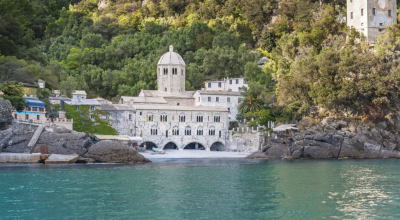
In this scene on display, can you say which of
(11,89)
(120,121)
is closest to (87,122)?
(120,121)

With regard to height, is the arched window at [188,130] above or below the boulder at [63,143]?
above

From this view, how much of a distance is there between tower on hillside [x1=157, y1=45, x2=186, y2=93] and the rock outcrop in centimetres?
2472

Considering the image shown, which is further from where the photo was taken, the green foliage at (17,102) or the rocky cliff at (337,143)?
the rocky cliff at (337,143)

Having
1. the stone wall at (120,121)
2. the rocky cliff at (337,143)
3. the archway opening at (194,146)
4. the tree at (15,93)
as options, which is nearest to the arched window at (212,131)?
the archway opening at (194,146)

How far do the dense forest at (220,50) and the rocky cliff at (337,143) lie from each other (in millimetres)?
2199

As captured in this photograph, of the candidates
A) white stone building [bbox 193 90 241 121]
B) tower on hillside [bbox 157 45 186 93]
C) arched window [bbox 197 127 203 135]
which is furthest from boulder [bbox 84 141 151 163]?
tower on hillside [bbox 157 45 186 93]

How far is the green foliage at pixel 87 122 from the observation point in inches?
2493

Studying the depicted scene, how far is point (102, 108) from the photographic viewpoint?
2601 inches

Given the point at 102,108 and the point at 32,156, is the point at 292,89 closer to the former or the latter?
the point at 102,108

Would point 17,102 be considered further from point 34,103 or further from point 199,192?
point 199,192

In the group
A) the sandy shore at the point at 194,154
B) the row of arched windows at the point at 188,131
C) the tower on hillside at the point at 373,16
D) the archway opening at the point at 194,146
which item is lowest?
the sandy shore at the point at 194,154

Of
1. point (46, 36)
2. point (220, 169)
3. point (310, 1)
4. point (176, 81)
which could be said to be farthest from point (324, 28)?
point (46, 36)

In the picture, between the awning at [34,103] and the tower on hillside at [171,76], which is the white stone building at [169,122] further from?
the awning at [34,103]

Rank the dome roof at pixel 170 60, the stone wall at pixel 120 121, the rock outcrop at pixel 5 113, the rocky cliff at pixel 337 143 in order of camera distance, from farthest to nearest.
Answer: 1. the dome roof at pixel 170 60
2. the stone wall at pixel 120 121
3. the rocky cliff at pixel 337 143
4. the rock outcrop at pixel 5 113
